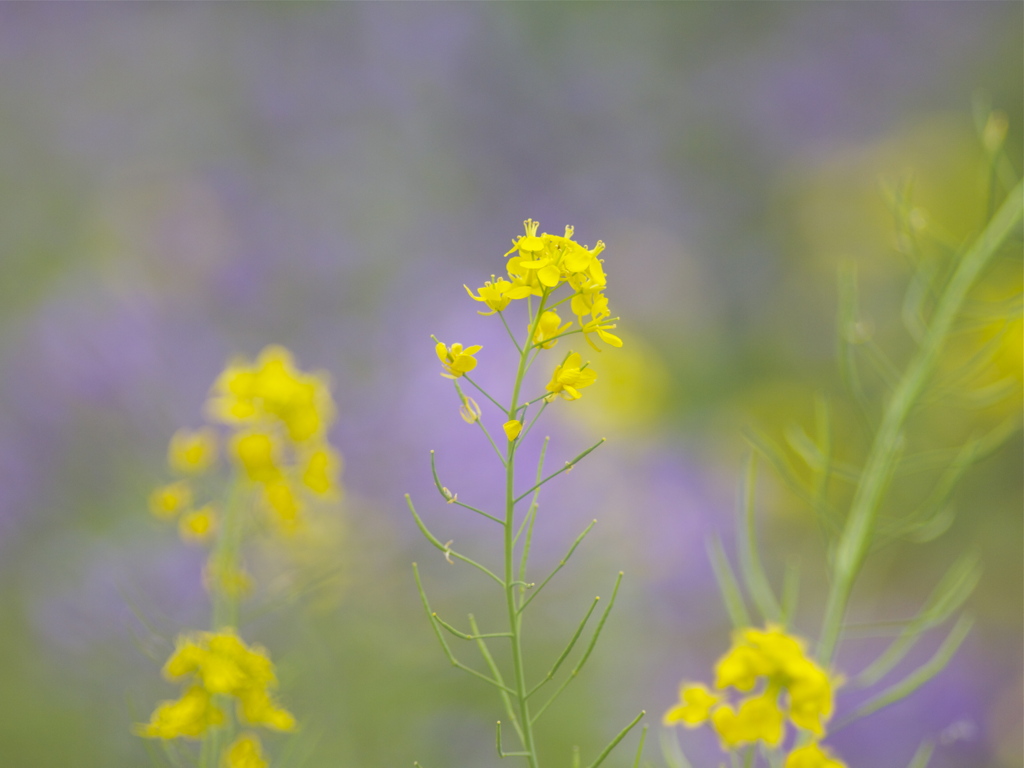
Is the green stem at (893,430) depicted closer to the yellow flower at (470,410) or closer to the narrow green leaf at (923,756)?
the narrow green leaf at (923,756)

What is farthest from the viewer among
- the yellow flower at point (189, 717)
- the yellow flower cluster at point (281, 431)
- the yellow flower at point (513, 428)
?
the yellow flower cluster at point (281, 431)

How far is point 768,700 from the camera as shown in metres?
0.39

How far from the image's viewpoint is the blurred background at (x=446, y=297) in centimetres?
99

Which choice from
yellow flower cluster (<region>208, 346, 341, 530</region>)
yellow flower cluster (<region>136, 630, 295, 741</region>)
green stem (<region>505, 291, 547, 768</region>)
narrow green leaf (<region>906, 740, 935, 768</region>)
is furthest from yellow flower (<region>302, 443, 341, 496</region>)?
narrow green leaf (<region>906, 740, 935, 768</region>)

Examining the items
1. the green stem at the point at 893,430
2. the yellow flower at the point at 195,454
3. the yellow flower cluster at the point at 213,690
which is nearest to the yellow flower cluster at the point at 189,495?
the yellow flower at the point at 195,454

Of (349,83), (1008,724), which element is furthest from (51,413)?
(1008,724)

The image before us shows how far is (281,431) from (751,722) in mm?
312

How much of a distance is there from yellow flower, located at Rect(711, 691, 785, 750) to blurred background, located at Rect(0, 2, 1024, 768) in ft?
1.87

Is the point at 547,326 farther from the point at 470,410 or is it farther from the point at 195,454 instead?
the point at 195,454

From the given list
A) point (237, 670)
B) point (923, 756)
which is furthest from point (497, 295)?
point (923, 756)

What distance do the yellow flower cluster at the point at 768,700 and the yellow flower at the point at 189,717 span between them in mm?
221

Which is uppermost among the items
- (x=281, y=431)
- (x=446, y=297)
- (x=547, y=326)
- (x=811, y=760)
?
(x=446, y=297)

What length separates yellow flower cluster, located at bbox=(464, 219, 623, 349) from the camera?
12.2 inches

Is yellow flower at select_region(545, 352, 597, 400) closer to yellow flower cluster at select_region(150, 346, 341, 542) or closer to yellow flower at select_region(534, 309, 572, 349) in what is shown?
yellow flower at select_region(534, 309, 572, 349)
